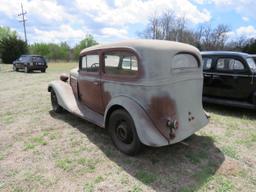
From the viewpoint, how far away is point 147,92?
3.35 meters

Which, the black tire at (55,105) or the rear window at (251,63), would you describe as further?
the black tire at (55,105)

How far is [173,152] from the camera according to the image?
387cm

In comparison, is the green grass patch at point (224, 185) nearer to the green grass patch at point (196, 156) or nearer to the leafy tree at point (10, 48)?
the green grass patch at point (196, 156)

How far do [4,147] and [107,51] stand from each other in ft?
8.64

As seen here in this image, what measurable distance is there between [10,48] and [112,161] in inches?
1379

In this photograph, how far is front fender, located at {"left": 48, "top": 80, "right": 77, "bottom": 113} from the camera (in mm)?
5198

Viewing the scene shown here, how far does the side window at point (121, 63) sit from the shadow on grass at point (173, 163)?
1383mm

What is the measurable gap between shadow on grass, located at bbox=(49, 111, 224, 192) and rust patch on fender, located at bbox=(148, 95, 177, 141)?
49cm

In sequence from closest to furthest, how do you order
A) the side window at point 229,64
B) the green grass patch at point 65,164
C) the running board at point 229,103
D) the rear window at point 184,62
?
the green grass patch at point 65,164
the rear window at point 184,62
the running board at point 229,103
the side window at point 229,64

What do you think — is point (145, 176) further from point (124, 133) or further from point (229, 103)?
point (229, 103)

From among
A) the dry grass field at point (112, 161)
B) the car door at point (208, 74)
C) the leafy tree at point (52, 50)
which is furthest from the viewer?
the leafy tree at point (52, 50)

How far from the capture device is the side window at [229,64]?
5978 millimetres

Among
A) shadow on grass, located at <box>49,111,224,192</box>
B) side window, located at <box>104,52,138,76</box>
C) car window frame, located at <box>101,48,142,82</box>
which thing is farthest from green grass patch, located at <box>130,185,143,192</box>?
side window, located at <box>104,52,138,76</box>

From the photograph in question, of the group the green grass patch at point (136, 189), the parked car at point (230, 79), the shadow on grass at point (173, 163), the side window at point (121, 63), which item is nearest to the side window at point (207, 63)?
the parked car at point (230, 79)
